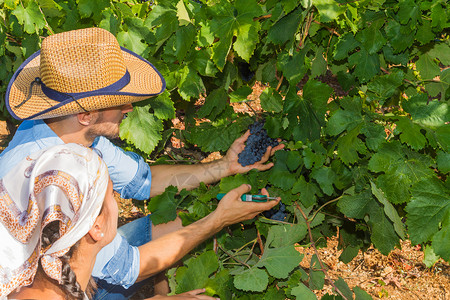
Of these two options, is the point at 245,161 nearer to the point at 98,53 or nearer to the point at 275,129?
the point at 275,129

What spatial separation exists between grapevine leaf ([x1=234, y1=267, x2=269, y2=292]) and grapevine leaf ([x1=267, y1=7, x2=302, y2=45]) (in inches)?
40.4

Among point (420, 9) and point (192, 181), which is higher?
point (420, 9)

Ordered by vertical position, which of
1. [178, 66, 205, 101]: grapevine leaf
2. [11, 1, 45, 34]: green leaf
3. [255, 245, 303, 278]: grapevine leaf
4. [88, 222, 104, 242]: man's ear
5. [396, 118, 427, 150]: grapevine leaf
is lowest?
[255, 245, 303, 278]: grapevine leaf

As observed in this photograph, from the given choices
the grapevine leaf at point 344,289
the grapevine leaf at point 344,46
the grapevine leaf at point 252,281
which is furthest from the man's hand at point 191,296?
the grapevine leaf at point 344,46

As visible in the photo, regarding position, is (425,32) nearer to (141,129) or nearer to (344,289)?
(344,289)

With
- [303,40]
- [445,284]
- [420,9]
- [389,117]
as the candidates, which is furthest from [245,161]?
[445,284]

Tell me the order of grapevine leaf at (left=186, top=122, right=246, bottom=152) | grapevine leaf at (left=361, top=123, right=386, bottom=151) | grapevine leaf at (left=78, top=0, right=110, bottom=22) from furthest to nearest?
grapevine leaf at (left=186, top=122, right=246, bottom=152) → grapevine leaf at (left=78, top=0, right=110, bottom=22) → grapevine leaf at (left=361, top=123, right=386, bottom=151)

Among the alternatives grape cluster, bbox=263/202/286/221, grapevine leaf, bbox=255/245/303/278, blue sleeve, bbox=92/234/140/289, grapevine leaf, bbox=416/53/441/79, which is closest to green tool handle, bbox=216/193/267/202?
grape cluster, bbox=263/202/286/221

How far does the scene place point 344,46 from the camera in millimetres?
2164

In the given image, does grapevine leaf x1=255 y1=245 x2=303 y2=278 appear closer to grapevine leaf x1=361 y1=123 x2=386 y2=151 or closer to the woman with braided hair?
grapevine leaf x1=361 y1=123 x2=386 y2=151

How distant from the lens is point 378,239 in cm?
212

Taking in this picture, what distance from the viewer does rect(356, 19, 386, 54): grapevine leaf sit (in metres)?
2.05

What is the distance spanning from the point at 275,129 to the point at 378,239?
0.69m

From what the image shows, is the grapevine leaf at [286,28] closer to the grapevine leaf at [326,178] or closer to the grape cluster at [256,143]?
the grape cluster at [256,143]
